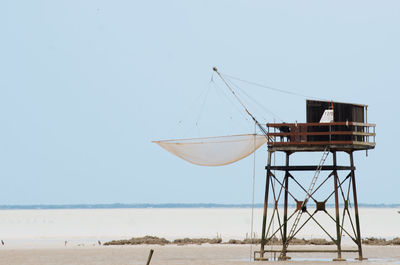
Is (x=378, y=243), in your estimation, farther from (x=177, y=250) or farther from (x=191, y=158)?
(x=191, y=158)

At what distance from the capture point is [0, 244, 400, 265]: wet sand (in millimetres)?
38688

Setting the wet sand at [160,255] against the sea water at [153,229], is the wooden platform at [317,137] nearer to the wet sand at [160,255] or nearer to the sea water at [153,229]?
the wet sand at [160,255]

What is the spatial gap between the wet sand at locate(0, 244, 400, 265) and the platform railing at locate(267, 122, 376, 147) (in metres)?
4.97

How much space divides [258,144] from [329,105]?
333cm

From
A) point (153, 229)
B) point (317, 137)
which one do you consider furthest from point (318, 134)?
point (153, 229)

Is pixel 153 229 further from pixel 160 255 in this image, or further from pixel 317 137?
pixel 317 137

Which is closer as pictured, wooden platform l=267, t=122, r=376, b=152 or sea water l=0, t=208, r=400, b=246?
wooden platform l=267, t=122, r=376, b=152

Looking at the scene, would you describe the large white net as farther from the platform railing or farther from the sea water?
the sea water

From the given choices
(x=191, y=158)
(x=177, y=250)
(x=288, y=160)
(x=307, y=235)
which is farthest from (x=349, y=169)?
(x=307, y=235)

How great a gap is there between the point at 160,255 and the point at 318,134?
11511 millimetres

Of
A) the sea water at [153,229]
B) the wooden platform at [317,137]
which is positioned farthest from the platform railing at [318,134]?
the sea water at [153,229]

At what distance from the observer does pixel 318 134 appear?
118 ft

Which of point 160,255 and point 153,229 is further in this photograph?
point 153,229

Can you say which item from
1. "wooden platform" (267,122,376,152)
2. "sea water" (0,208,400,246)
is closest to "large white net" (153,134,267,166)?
"wooden platform" (267,122,376,152)
